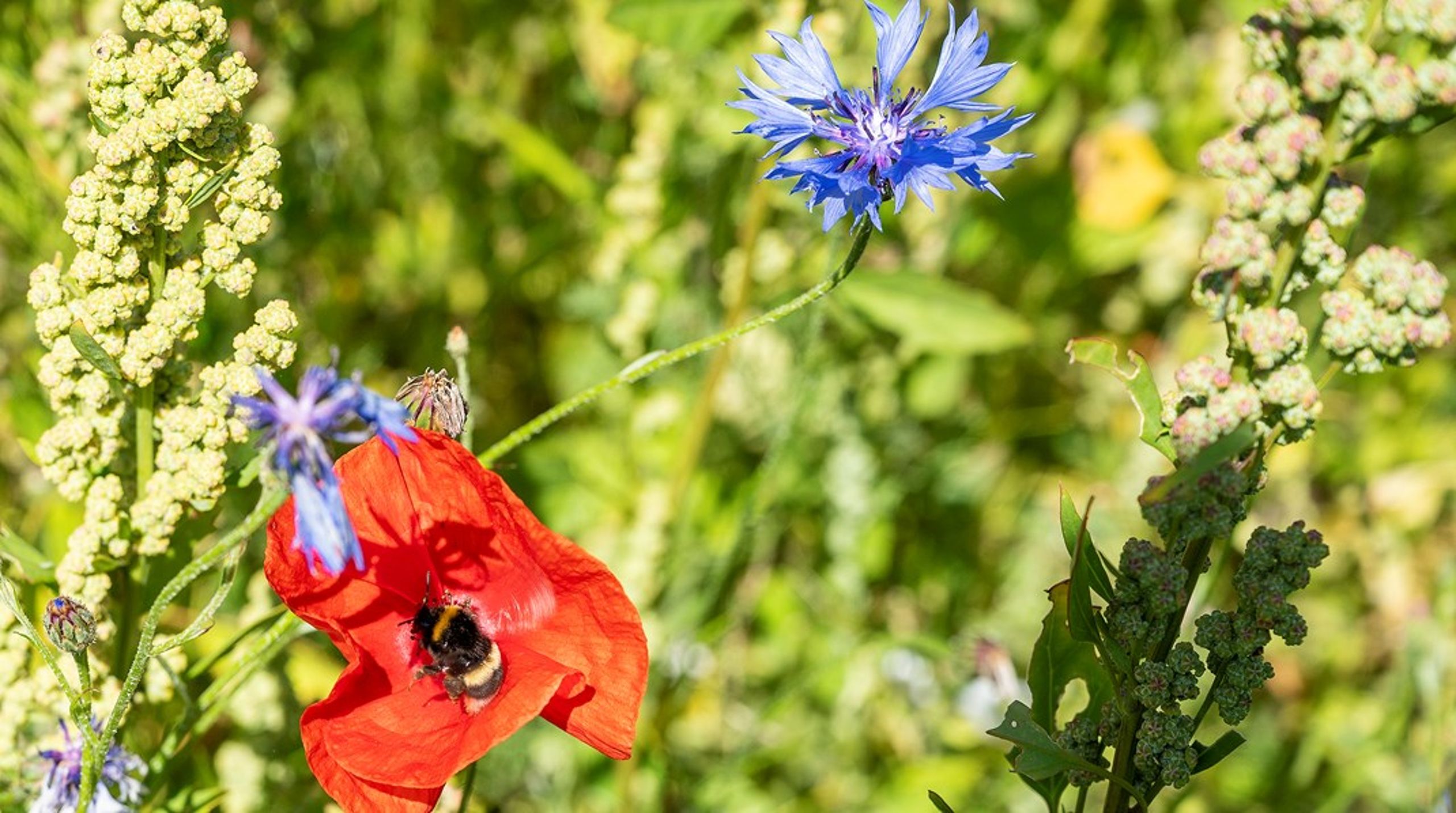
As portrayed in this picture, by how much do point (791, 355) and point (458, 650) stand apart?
122 centimetres

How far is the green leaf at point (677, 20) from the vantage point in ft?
5.55

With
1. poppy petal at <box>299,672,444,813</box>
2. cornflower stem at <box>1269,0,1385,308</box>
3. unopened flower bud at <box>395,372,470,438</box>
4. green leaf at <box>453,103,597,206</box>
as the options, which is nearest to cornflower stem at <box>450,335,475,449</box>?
unopened flower bud at <box>395,372,470,438</box>

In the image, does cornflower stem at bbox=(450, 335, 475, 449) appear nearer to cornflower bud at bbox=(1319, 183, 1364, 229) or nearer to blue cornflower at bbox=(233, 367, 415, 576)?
blue cornflower at bbox=(233, 367, 415, 576)

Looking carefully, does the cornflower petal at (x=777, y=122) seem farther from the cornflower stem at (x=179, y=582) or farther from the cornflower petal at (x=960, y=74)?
the cornflower stem at (x=179, y=582)

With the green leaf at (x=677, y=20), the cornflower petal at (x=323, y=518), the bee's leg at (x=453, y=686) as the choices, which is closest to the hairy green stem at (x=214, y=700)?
the bee's leg at (x=453, y=686)

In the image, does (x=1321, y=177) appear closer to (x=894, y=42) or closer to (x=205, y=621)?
(x=894, y=42)

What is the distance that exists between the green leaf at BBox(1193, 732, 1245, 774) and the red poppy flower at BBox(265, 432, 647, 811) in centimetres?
42

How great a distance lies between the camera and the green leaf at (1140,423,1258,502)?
0.89 m

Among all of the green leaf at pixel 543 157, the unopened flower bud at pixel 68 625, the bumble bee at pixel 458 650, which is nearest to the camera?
the unopened flower bud at pixel 68 625

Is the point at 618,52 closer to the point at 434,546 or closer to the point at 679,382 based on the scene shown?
the point at 679,382

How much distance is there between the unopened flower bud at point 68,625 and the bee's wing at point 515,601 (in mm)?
316

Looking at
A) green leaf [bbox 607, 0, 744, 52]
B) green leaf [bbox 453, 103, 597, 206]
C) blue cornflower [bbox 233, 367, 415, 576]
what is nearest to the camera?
blue cornflower [bbox 233, 367, 415, 576]

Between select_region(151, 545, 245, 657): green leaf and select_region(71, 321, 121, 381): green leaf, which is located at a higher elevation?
select_region(71, 321, 121, 381): green leaf

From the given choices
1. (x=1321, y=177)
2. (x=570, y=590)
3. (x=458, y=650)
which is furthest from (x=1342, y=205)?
(x=458, y=650)
